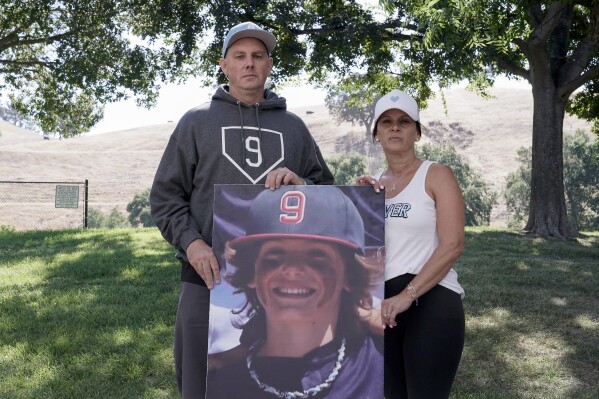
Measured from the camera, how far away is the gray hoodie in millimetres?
2877

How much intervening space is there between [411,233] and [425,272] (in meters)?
0.18

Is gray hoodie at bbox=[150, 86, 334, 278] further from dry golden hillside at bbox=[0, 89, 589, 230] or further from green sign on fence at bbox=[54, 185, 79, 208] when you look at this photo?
dry golden hillside at bbox=[0, 89, 589, 230]

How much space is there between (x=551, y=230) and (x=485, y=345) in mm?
10647

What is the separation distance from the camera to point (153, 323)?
7.41 m

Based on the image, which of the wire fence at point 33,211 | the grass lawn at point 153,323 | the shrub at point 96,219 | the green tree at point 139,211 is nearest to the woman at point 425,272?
the grass lawn at point 153,323

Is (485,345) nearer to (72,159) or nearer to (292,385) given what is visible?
(292,385)

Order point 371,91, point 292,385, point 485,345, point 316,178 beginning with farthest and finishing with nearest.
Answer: point 371,91 < point 485,345 < point 316,178 < point 292,385

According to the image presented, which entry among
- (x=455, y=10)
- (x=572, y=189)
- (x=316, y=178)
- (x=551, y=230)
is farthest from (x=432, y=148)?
(x=316, y=178)

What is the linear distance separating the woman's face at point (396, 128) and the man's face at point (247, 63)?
0.58 metres

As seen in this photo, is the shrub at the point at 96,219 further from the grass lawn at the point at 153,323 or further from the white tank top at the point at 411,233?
the white tank top at the point at 411,233

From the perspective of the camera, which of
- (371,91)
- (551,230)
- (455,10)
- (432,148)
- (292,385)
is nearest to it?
(292,385)

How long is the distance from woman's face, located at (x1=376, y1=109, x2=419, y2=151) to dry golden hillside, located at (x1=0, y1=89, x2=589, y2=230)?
226ft

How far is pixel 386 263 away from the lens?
9.16 ft

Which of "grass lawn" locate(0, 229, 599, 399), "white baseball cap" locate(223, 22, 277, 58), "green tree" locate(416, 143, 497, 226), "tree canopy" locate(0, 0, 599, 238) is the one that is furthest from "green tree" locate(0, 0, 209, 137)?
"green tree" locate(416, 143, 497, 226)
